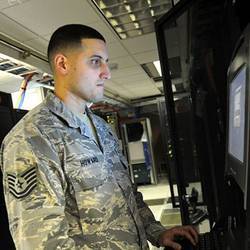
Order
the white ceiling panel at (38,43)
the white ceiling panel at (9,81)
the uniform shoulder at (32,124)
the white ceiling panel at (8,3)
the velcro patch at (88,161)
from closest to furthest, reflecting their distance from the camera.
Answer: the uniform shoulder at (32,124), the velcro patch at (88,161), the white ceiling panel at (8,3), the white ceiling panel at (38,43), the white ceiling panel at (9,81)

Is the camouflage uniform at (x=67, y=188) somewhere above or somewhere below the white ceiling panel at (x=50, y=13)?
below

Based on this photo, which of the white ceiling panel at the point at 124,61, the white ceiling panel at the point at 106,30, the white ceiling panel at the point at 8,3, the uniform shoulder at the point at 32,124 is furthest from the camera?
the white ceiling panel at the point at 124,61

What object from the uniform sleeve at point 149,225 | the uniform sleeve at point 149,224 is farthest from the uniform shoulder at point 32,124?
the uniform sleeve at point 149,225

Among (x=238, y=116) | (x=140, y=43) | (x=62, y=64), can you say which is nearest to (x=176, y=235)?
(x=238, y=116)

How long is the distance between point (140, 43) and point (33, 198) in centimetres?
346

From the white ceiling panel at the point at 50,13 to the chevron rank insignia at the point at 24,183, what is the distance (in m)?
1.96

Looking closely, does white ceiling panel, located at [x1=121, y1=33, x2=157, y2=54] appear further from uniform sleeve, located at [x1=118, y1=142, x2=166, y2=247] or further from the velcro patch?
the velcro patch

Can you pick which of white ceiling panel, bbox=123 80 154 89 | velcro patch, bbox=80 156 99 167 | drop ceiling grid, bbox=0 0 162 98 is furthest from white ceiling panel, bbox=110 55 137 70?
velcro patch, bbox=80 156 99 167

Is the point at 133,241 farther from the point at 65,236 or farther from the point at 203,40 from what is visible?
the point at 203,40

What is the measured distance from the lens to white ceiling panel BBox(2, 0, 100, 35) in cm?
270

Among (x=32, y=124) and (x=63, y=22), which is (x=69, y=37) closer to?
(x=32, y=124)

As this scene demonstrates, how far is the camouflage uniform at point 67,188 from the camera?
3.46ft

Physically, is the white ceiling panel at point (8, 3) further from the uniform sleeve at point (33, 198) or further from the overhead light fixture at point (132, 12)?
the uniform sleeve at point (33, 198)

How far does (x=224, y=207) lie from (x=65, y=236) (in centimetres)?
122
